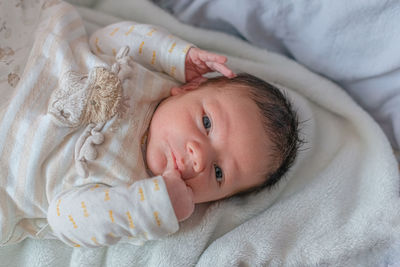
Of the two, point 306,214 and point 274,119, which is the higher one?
point 274,119

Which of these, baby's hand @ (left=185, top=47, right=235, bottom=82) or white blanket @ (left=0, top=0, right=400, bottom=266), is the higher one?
baby's hand @ (left=185, top=47, right=235, bottom=82)

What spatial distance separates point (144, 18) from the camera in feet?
5.24

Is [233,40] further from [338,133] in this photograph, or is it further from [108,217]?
[108,217]

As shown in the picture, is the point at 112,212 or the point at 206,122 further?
the point at 206,122

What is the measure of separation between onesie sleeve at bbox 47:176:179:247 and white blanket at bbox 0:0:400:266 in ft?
0.64

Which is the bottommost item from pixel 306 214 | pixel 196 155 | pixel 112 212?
pixel 306 214

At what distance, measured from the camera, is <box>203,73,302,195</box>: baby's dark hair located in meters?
1.17

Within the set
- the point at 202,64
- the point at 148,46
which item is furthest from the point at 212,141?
the point at 148,46

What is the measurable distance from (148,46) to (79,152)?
403mm

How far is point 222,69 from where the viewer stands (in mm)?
1206

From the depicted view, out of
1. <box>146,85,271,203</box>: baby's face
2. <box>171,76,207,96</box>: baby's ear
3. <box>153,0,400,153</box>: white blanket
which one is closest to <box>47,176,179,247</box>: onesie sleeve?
<box>146,85,271,203</box>: baby's face

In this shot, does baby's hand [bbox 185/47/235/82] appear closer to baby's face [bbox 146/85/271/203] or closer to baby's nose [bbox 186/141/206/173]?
baby's face [bbox 146/85/271/203]

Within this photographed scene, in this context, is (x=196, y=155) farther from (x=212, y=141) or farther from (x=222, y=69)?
(x=222, y=69)

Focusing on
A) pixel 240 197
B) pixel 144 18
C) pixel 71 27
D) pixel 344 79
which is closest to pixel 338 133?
pixel 344 79
